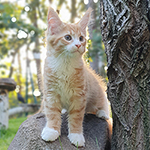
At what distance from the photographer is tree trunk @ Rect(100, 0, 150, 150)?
161 cm

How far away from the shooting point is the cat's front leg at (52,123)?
1756mm

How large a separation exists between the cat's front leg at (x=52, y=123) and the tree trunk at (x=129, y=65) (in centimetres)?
56

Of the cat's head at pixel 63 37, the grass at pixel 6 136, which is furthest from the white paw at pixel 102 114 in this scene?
the grass at pixel 6 136

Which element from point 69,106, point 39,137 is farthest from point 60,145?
point 69,106

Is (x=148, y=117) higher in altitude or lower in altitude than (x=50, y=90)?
lower

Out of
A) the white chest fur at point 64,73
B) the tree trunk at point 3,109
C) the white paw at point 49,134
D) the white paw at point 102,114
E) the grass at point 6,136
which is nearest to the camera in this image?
the white paw at point 49,134

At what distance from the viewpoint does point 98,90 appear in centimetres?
250

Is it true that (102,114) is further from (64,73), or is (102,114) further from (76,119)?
(64,73)

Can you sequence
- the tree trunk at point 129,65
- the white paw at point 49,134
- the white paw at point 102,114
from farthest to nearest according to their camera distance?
the white paw at point 102,114 → the white paw at point 49,134 → the tree trunk at point 129,65

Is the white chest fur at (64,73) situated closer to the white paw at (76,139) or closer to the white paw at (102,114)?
the white paw at (76,139)

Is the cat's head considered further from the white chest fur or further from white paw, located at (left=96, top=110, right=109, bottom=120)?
white paw, located at (left=96, top=110, right=109, bottom=120)

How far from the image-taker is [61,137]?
6.13 ft

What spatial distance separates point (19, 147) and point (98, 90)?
116 cm

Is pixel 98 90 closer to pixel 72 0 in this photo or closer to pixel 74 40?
pixel 74 40
